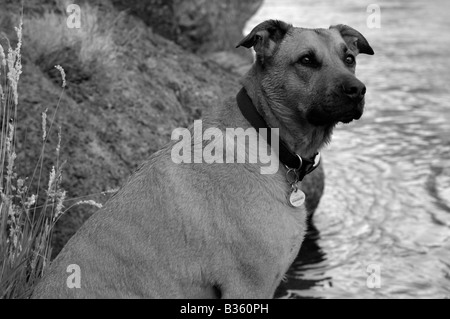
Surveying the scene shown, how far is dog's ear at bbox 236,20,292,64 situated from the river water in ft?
8.00

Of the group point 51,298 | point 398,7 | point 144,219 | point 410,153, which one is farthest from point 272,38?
point 398,7

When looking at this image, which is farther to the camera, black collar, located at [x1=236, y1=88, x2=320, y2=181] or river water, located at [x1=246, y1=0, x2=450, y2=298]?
river water, located at [x1=246, y1=0, x2=450, y2=298]

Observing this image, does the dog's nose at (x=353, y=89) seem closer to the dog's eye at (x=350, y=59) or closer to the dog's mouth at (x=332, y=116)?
the dog's mouth at (x=332, y=116)

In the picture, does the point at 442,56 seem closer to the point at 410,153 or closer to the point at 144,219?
the point at 410,153

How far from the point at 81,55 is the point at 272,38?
2.53 meters

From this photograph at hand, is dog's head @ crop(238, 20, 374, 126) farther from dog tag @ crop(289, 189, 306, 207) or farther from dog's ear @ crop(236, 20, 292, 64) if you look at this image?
dog tag @ crop(289, 189, 306, 207)

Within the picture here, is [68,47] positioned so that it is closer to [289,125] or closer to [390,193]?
[289,125]

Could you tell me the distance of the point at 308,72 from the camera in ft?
14.6

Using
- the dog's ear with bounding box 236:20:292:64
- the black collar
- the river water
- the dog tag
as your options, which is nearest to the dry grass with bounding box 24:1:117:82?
→ the river water

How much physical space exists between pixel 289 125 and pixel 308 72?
30 centimetres

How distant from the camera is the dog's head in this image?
4.34 metres

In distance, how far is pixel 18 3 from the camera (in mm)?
7047

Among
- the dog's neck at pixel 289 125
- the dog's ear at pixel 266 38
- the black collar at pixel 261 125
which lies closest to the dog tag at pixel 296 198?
the black collar at pixel 261 125

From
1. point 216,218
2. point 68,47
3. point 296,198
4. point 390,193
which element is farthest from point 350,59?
point 390,193
